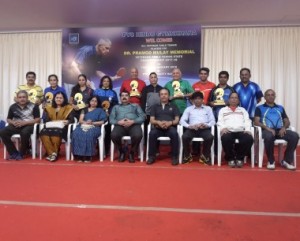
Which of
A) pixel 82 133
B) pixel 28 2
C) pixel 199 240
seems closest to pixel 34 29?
pixel 28 2

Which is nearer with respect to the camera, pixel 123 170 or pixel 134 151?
pixel 123 170

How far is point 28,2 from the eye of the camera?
4789 millimetres

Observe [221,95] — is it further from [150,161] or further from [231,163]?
[150,161]

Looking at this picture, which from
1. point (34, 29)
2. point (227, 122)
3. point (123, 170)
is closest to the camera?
point (123, 170)

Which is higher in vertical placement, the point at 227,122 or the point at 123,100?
the point at 123,100

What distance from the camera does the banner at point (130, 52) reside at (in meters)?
5.81

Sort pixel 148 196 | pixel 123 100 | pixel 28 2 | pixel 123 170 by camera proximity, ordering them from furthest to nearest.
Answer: pixel 28 2, pixel 123 100, pixel 123 170, pixel 148 196

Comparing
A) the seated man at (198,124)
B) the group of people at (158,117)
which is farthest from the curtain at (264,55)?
the seated man at (198,124)

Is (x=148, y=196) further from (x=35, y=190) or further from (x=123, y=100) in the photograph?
(x=123, y=100)

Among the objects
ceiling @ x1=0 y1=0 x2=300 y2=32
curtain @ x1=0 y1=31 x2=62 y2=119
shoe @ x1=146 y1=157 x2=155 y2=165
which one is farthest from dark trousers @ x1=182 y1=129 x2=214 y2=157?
curtain @ x1=0 y1=31 x2=62 y2=119

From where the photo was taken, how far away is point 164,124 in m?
4.06

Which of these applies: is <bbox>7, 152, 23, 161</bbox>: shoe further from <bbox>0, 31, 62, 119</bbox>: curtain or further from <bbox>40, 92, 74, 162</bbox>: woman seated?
<bbox>0, 31, 62, 119</bbox>: curtain

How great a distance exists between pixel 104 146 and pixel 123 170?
3.02 ft

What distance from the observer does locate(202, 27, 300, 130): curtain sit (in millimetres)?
5871
